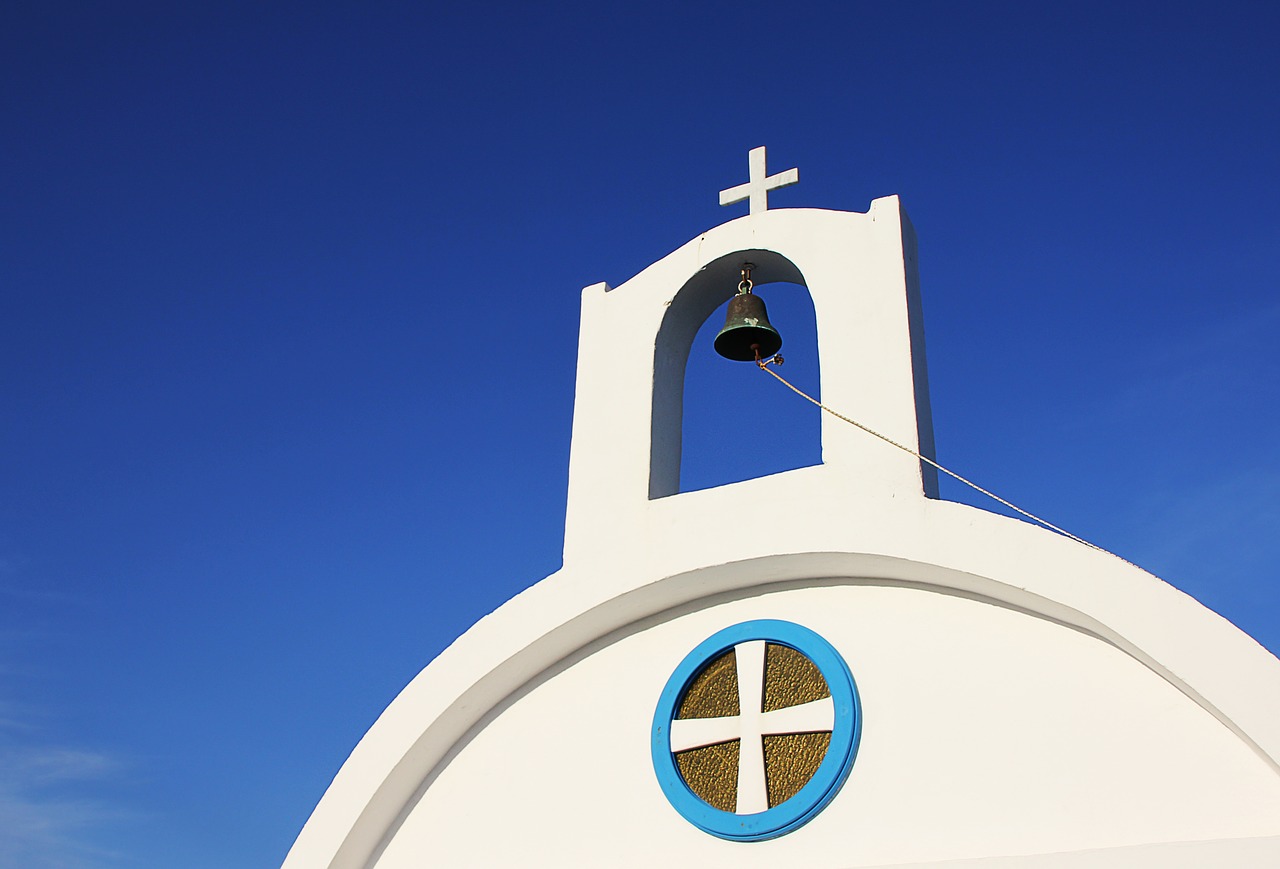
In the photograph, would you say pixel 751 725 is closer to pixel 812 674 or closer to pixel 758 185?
pixel 812 674

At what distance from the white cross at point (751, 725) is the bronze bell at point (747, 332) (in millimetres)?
1723

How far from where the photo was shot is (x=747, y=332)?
6.54 meters

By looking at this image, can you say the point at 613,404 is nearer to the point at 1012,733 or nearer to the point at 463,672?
the point at 463,672

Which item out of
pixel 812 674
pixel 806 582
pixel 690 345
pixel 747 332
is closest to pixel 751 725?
pixel 812 674

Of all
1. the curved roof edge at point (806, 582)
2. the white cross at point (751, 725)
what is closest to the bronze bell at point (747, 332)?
the curved roof edge at point (806, 582)

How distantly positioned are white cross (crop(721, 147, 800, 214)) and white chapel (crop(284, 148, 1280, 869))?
1cm

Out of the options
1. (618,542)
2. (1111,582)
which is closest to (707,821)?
(618,542)

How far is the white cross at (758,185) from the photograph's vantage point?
22.0ft

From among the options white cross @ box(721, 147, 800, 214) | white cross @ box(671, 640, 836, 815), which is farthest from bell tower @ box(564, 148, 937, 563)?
white cross @ box(671, 640, 836, 815)

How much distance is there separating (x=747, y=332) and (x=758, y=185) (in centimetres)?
85

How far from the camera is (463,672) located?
20.1 feet

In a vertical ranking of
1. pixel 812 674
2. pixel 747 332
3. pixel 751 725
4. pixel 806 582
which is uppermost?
pixel 747 332

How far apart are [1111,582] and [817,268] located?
2.29 m

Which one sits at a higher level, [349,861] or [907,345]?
[907,345]
